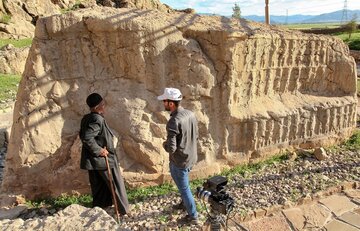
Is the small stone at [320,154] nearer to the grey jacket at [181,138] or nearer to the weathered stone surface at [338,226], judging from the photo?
the weathered stone surface at [338,226]

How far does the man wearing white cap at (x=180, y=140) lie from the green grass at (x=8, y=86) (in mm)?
9968

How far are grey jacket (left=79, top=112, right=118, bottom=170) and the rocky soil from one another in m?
0.78

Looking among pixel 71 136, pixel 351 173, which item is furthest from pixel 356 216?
pixel 71 136

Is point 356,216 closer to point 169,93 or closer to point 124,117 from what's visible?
point 169,93

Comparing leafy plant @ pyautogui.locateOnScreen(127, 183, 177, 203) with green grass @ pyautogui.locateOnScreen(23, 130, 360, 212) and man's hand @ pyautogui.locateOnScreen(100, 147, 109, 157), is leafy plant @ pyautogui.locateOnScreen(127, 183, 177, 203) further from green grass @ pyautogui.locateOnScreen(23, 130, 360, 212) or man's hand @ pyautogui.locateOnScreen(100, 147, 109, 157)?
man's hand @ pyautogui.locateOnScreen(100, 147, 109, 157)

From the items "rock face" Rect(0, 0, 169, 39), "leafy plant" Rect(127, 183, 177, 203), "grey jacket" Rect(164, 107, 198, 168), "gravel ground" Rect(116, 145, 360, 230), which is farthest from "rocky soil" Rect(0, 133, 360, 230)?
"rock face" Rect(0, 0, 169, 39)

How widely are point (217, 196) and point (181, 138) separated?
34.2 inches

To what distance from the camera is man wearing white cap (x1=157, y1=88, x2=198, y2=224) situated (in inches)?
149

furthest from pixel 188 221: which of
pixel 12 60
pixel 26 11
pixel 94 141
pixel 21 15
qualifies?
pixel 26 11

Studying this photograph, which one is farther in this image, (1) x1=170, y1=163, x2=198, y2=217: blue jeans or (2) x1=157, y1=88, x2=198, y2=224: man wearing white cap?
(1) x1=170, y1=163, x2=198, y2=217: blue jeans

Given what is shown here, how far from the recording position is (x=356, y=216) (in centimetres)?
475

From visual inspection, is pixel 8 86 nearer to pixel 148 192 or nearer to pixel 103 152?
pixel 148 192

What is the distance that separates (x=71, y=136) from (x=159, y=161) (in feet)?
4.52

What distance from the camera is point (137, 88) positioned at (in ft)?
17.3
